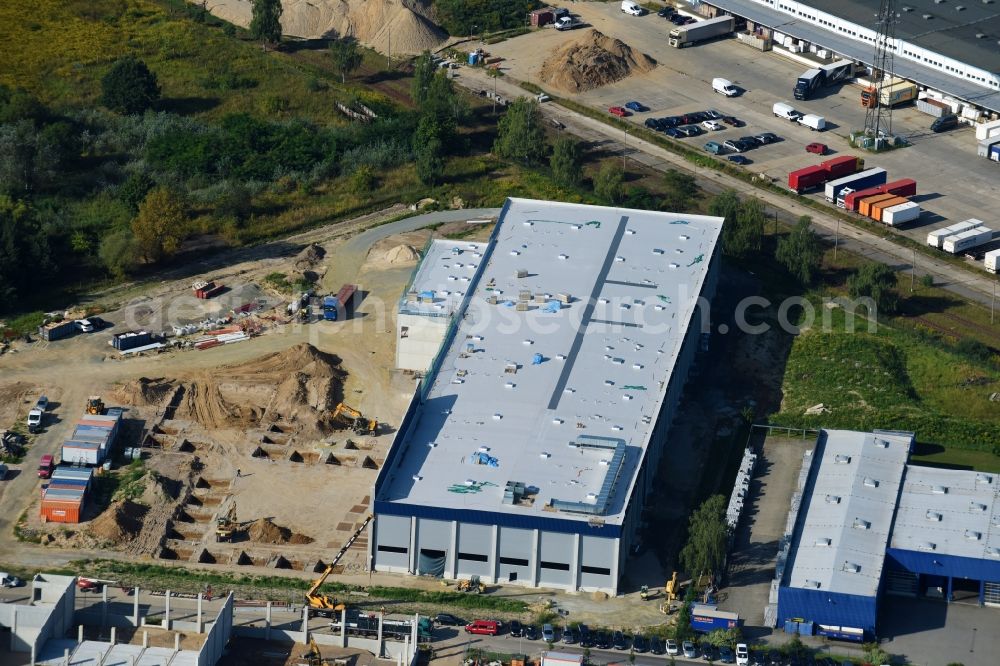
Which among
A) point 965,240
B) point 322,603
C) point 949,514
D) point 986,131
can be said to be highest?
point 986,131

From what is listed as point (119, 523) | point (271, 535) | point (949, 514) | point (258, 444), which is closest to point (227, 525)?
point (271, 535)

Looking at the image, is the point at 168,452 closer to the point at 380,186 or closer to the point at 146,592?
the point at 146,592

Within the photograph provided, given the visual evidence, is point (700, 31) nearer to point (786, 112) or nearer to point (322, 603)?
point (786, 112)

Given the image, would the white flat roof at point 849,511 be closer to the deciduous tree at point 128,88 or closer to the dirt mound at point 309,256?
the dirt mound at point 309,256

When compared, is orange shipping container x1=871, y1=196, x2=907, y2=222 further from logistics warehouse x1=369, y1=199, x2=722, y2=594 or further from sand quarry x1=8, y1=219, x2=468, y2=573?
sand quarry x1=8, y1=219, x2=468, y2=573

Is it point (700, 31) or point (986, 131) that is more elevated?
point (700, 31)

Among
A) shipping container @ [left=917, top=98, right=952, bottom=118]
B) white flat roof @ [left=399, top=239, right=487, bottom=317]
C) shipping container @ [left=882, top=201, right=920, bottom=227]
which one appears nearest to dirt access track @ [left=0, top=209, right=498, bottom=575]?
white flat roof @ [left=399, top=239, right=487, bottom=317]

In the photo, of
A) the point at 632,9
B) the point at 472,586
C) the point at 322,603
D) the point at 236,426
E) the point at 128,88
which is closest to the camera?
the point at 322,603
